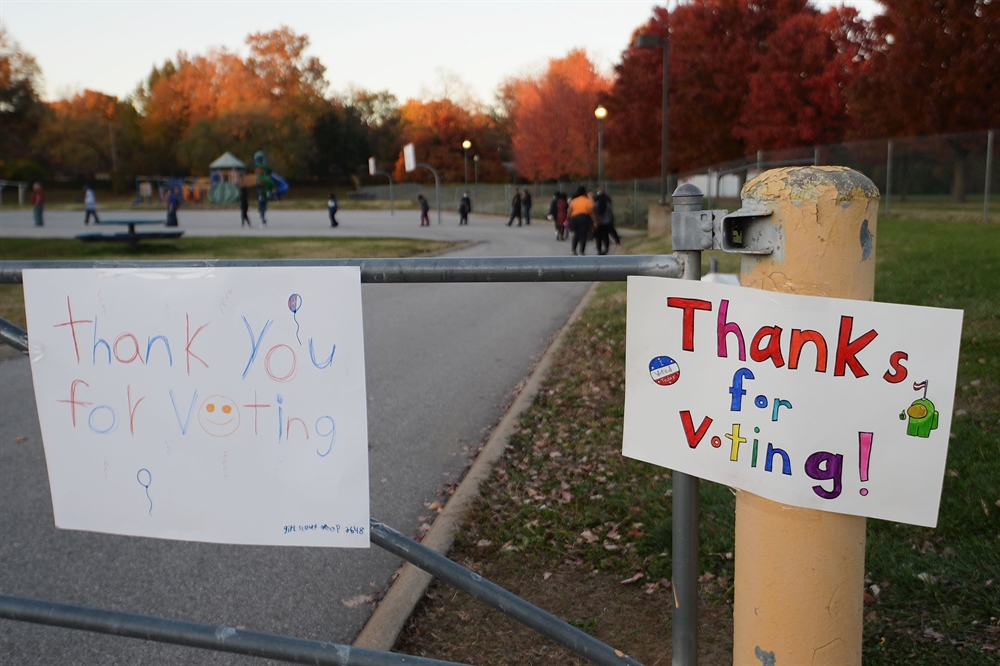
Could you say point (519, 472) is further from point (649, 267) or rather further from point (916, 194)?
point (916, 194)

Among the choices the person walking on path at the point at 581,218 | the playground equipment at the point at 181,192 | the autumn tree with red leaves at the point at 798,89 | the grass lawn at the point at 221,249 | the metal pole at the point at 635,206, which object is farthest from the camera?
the playground equipment at the point at 181,192

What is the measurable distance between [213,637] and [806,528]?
1.42 meters

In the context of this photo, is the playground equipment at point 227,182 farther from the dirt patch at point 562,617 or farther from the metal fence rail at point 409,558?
the metal fence rail at point 409,558

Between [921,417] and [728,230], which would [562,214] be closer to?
[728,230]

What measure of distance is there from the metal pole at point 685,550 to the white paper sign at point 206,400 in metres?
0.75

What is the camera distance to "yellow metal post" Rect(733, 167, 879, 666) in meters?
1.58

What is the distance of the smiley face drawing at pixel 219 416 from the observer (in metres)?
2.20

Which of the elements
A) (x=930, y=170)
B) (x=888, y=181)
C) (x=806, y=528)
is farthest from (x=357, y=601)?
(x=930, y=170)

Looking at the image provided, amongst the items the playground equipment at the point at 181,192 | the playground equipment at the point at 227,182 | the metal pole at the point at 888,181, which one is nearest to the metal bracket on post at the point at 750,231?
the metal pole at the point at 888,181

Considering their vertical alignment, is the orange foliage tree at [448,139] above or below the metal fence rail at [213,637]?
above

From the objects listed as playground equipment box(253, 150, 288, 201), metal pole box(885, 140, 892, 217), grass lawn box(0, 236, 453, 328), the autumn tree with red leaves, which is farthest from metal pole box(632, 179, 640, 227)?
playground equipment box(253, 150, 288, 201)

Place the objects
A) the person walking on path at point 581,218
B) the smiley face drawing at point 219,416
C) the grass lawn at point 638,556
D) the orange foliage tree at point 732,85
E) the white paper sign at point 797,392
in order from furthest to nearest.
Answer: the orange foliage tree at point 732,85 < the person walking on path at point 581,218 < the grass lawn at point 638,556 < the smiley face drawing at point 219,416 < the white paper sign at point 797,392

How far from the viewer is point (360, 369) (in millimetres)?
2088

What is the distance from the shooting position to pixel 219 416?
2207 millimetres
